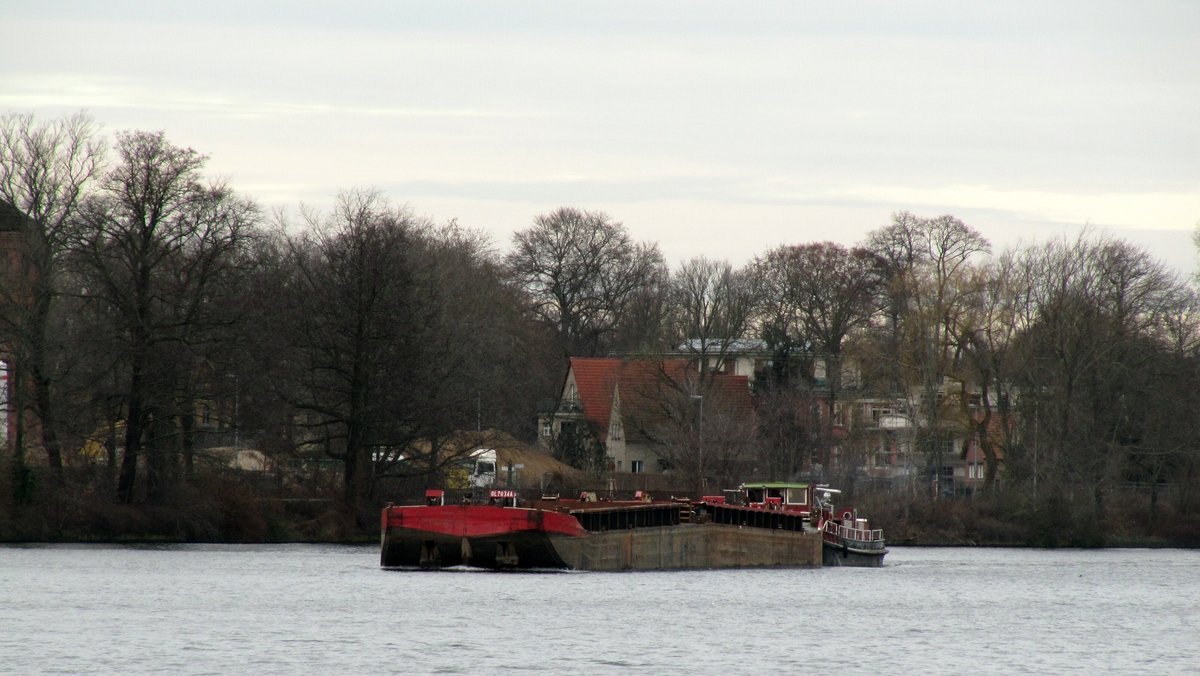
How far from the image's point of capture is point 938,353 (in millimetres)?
98875

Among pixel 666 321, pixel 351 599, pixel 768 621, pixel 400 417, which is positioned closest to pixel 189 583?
pixel 351 599

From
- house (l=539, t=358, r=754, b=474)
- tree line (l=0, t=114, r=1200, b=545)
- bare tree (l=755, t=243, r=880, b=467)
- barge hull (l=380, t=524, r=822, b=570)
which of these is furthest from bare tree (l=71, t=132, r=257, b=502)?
bare tree (l=755, t=243, r=880, b=467)

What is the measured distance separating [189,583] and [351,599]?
6436mm

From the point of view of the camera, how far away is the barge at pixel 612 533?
197ft

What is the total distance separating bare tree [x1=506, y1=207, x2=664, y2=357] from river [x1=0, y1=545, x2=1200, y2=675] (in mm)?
67271

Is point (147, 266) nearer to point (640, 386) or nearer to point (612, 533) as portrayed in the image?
point (612, 533)

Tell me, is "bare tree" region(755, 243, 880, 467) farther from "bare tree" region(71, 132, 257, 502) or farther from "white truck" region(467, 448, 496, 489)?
"bare tree" region(71, 132, 257, 502)

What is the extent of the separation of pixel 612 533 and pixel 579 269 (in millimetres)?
73577

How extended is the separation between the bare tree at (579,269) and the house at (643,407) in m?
14.8

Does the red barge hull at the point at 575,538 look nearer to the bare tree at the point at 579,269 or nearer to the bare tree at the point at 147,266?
the bare tree at the point at 147,266

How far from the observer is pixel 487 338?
102 m

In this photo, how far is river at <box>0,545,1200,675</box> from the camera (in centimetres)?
3822

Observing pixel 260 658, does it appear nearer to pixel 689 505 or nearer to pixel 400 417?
pixel 689 505

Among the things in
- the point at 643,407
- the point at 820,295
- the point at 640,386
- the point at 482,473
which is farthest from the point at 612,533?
the point at 820,295
